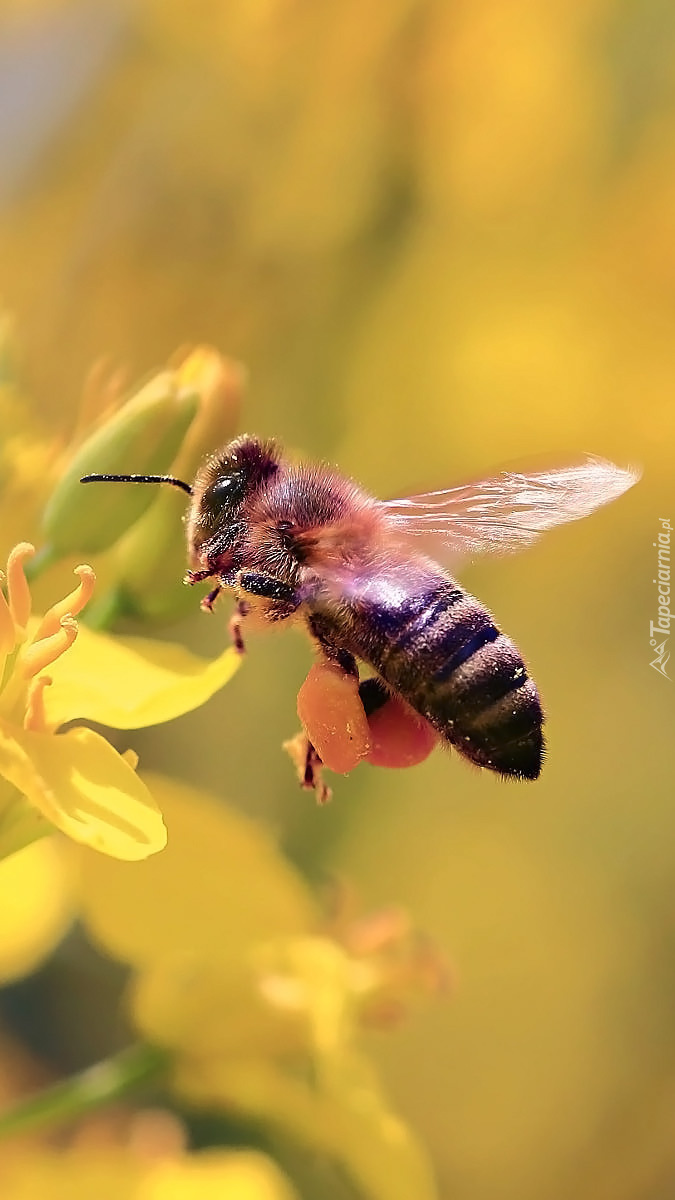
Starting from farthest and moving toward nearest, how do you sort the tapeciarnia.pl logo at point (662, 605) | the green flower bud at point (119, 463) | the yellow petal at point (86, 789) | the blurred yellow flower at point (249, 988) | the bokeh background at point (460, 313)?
the bokeh background at point (460, 313) → the tapeciarnia.pl logo at point (662, 605) → the blurred yellow flower at point (249, 988) → the green flower bud at point (119, 463) → the yellow petal at point (86, 789)

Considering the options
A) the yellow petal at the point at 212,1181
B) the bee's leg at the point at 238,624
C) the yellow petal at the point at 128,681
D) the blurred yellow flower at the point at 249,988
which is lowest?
the yellow petal at the point at 212,1181

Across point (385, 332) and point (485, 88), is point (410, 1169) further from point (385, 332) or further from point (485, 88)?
Result: point (485, 88)

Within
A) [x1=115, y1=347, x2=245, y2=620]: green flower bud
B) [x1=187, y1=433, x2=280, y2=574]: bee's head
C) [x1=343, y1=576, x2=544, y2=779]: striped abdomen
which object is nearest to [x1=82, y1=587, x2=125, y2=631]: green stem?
[x1=115, y1=347, x2=245, y2=620]: green flower bud

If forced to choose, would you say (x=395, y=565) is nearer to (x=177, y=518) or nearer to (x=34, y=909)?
(x=177, y=518)

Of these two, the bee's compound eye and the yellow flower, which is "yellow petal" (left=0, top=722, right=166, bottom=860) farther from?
the bee's compound eye

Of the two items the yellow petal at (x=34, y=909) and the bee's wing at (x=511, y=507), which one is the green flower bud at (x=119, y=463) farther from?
the yellow petal at (x=34, y=909)

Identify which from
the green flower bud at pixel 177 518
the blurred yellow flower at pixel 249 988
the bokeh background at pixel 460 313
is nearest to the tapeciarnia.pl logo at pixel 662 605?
the bokeh background at pixel 460 313
